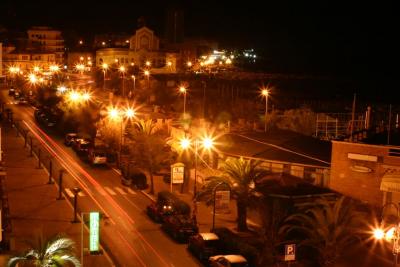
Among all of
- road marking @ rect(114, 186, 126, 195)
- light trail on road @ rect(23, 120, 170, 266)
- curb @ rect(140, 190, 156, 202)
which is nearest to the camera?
light trail on road @ rect(23, 120, 170, 266)

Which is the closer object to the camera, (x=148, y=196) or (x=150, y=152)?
(x=148, y=196)

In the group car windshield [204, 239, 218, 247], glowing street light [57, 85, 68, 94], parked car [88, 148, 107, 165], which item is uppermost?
glowing street light [57, 85, 68, 94]

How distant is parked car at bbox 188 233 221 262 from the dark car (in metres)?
Answer: 1.45

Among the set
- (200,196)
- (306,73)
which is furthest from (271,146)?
(306,73)

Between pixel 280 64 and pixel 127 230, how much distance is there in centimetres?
12349

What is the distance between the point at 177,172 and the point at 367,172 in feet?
37.5

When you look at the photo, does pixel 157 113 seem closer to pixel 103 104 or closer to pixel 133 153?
pixel 103 104

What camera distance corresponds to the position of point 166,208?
30.8 metres

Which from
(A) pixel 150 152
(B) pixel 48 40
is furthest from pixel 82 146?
(B) pixel 48 40

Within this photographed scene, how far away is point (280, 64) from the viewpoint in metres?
148

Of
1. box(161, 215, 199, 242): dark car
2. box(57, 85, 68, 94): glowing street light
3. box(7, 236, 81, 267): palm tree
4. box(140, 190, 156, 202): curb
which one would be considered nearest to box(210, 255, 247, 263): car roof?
box(161, 215, 199, 242): dark car

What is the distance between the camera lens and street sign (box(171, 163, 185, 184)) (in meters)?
34.6

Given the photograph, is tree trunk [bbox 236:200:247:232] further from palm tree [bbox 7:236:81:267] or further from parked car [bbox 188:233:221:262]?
palm tree [bbox 7:236:81:267]

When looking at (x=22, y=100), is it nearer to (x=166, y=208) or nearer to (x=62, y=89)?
(x=62, y=89)
